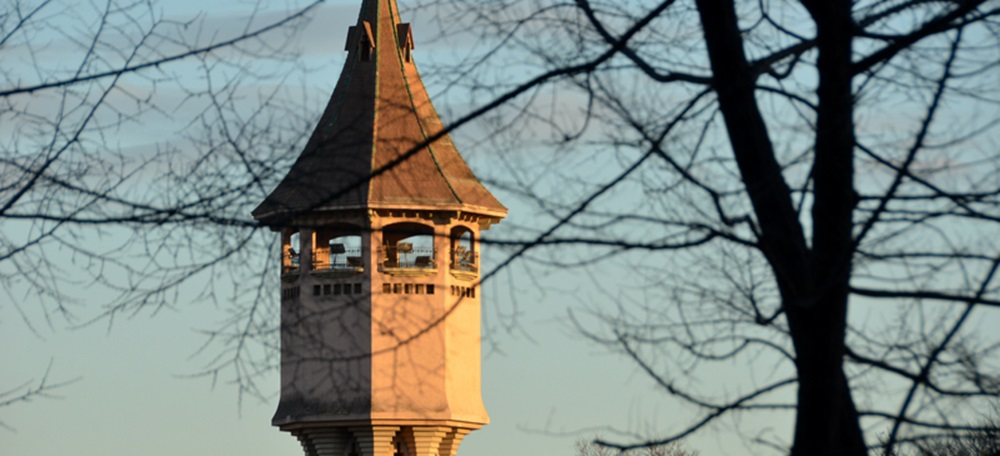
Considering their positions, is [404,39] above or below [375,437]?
above

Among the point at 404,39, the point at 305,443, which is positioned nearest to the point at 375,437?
the point at 305,443

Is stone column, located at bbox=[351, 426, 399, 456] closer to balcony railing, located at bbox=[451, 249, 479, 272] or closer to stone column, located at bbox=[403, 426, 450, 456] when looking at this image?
stone column, located at bbox=[403, 426, 450, 456]

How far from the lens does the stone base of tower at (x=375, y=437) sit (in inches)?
2163

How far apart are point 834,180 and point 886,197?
1.13 feet

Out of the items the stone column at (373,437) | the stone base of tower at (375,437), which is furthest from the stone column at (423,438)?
the stone column at (373,437)

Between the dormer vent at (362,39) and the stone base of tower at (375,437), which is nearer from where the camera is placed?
the stone base of tower at (375,437)

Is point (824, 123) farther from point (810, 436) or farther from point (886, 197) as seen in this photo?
point (810, 436)

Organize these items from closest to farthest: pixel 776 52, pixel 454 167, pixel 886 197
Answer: pixel 886 197 < pixel 776 52 < pixel 454 167

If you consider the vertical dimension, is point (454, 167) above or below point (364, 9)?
below

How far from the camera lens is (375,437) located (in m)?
54.8

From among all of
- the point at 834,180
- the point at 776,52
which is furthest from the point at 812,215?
the point at 776,52

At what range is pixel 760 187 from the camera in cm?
811

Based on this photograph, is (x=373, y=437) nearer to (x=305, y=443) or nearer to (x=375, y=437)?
(x=375, y=437)

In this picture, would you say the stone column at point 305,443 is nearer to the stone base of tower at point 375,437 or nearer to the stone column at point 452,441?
the stone base of tower at point 375,437
